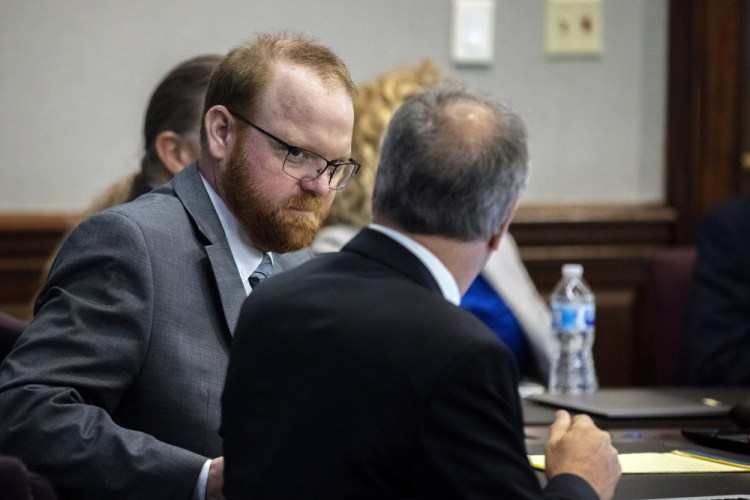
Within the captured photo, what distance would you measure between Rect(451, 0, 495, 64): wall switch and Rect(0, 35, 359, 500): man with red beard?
76.8 inches

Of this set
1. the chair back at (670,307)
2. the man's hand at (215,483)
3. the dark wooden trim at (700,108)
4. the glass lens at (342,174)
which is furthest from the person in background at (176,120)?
the dark wooden trim at (700,108)

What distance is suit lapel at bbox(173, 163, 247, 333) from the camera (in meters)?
1.88

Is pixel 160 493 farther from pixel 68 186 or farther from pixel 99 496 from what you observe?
pixel 68 186

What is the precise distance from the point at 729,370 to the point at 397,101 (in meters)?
1.19

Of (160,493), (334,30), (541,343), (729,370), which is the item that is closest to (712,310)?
(729,370)

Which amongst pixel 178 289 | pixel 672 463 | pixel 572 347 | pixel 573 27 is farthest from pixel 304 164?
pixel 573 27

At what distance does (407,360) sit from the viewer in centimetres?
131

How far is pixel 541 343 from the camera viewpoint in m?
3.21

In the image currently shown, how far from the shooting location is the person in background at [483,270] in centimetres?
320

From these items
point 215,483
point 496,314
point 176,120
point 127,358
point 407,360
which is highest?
point 176,120

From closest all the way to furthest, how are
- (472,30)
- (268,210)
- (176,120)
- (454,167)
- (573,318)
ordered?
1. (454,167)
2. (268,210)
3. (176,120)
4. (573,318)
5. (472,30)

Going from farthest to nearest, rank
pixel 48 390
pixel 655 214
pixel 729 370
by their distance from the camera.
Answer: pixel 655 214
pixel 729 370
pixel 48 390

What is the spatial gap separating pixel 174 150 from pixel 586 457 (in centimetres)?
135

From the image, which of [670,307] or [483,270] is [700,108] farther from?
[483,270]
